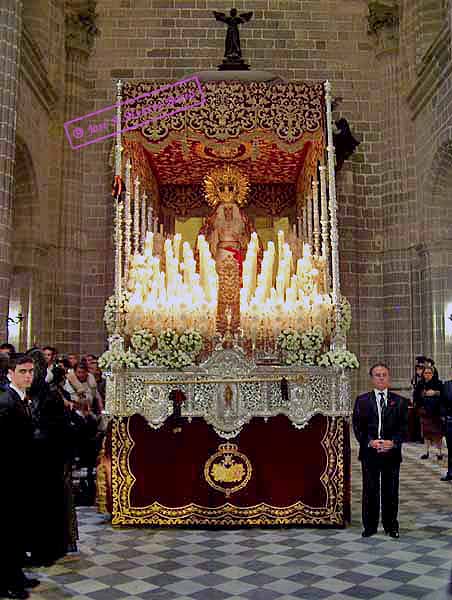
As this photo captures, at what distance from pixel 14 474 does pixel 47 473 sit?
2.11ft

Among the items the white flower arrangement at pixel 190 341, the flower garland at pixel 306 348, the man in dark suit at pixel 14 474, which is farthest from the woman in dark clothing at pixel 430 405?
the man in dark suit at pixel 14 474

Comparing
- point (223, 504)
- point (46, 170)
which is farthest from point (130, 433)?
point (46, 170)

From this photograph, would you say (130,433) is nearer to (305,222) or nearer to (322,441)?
(322,441)

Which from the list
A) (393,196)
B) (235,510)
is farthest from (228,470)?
(393,196)

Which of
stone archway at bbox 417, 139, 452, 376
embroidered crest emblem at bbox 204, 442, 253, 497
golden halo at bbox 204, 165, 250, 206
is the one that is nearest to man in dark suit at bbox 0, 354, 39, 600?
embroidered crest emblem at bbox 204, 442, 253, 497

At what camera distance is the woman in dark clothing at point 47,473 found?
4.92 metres

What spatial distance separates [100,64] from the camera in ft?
46.5

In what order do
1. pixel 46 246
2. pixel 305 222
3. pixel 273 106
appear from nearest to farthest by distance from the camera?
pixel 273 106
pixel 305 222
pixel 46 246

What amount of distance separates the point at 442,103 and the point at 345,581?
9.69 metres

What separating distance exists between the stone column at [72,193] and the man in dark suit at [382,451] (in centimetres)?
861

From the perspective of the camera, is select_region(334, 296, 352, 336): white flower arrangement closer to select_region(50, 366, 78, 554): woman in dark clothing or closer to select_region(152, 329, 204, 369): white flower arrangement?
select_region(152, 329, 204, 369): white flower arrangement

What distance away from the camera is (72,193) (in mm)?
13578

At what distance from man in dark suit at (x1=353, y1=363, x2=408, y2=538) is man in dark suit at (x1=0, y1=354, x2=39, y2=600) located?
297 centimetres

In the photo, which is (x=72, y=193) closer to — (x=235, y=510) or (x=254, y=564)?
(x=235, y=510)
